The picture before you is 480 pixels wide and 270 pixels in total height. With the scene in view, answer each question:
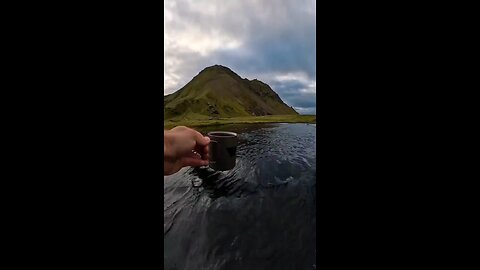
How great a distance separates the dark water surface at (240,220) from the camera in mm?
1271

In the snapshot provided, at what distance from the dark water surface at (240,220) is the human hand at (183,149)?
31cm

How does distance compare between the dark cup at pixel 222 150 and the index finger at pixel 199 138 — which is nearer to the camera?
the dark cup at pixel 222 150

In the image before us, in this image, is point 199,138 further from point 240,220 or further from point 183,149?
point 240,220

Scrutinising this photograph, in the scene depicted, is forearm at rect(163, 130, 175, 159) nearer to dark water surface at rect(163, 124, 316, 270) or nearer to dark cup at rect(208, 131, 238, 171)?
dark cup at rect(208, 131, 238, 171)

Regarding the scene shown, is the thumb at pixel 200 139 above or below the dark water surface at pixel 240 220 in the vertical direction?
above

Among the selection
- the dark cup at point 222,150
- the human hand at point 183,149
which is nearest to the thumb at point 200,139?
the human hand at point 183,149

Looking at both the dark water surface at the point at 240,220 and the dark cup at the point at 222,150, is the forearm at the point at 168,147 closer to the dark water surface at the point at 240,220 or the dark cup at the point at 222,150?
the dark cup at the point at 222,150

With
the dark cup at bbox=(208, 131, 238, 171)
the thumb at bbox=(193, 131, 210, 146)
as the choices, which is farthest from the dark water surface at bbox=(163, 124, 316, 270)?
the dark cup at bbox=(208, 131, 238, 171)

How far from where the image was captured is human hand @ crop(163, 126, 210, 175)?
1.30 meters

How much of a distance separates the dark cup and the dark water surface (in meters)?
0.44
